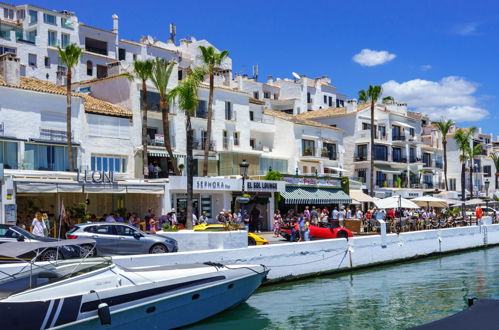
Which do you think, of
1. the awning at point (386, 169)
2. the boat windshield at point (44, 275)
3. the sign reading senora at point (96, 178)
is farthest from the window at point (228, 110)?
the boat windshield at point (44, 275)

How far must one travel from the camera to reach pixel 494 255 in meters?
34.2

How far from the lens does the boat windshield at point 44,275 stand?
1328 centimetres

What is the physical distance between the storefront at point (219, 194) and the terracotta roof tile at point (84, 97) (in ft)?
25.5

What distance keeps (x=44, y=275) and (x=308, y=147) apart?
43.2 metres

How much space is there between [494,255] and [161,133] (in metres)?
24.5

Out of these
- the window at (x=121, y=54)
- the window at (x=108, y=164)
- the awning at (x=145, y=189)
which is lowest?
the awning at (x=145, y=189)

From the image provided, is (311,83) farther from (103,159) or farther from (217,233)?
(217,233)

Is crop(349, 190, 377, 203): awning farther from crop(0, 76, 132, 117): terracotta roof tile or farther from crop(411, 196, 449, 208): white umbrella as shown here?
crop(0, 76, 132, 117): terracotta roof tile

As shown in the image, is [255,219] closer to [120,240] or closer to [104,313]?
[120,240]

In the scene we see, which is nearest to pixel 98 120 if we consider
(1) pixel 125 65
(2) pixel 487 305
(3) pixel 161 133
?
(3) pixel 161 133

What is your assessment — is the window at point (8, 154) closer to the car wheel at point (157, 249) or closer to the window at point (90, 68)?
the car wheel at point (157, 249)

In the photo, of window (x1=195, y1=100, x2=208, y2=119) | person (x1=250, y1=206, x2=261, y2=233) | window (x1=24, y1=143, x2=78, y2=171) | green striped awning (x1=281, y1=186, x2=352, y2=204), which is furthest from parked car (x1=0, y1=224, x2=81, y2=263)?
window (x1=195, y1=100, x2=208, y2=119)

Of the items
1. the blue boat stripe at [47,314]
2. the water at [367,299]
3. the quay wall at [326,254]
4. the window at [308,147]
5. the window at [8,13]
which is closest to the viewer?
the blue boat stripe at [47,314]

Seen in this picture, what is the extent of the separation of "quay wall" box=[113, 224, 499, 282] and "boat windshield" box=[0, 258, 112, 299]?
3.09 m
